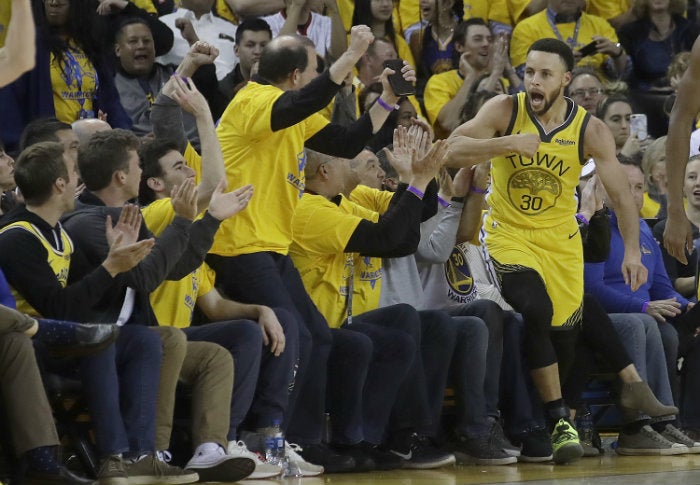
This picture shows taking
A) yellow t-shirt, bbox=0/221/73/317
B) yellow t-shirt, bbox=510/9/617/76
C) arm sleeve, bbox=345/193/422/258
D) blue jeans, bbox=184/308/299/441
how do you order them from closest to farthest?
yellow t-shirt, bbox=0/221/73/317 → blue jeans, bbox=184/308/299/441 → arm sleeve, bbox=345/193/422/258 → yellow t-shirt, bbox=510/9/617/76

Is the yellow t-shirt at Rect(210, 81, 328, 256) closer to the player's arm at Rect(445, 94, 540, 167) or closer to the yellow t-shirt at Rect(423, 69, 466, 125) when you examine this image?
the player's arm at Rect(445, 94, 540, 167)

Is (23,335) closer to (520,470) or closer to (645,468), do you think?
(520,470)

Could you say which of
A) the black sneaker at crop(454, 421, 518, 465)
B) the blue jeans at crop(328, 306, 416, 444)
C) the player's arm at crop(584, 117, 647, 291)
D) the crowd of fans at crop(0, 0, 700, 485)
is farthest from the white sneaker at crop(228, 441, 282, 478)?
the player's arm at crop(584, 117, 647, 291)

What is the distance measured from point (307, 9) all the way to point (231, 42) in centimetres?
74

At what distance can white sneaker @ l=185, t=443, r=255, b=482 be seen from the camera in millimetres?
5648

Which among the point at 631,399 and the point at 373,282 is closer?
the point at 373,282

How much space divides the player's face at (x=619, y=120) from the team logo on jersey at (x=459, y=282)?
137 inches

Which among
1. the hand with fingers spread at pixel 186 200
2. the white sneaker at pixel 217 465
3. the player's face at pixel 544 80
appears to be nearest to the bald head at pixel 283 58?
the hand with fingers spread at pixel 186 200

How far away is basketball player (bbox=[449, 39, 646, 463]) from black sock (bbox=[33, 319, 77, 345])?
2918mm

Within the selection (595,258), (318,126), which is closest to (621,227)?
(595,258)

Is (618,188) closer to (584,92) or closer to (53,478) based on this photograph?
(584,92)

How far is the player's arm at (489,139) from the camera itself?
6914 millimetres

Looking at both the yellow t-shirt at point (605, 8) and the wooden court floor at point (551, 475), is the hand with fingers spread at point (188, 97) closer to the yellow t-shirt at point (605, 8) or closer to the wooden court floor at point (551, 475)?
the wooden court floor at point (551, 475)

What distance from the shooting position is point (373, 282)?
23.6 feet
